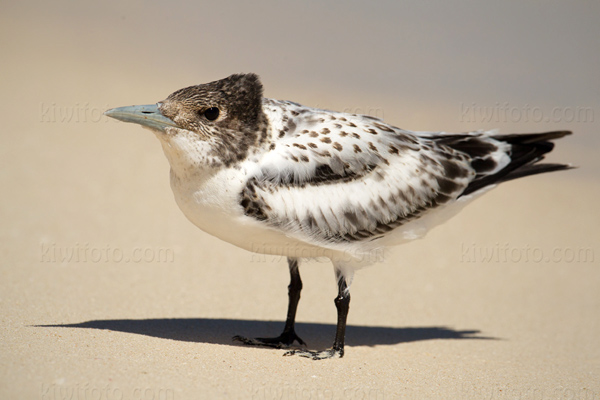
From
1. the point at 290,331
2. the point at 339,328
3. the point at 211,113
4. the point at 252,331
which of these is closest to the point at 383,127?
the point at 211,113

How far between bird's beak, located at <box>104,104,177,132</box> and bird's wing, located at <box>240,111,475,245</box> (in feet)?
2.73

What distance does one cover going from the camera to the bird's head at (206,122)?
5.78 meters

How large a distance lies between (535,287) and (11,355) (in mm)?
6993

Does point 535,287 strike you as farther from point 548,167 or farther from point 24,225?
point 24,225

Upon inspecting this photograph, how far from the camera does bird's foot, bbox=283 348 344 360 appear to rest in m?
6.33

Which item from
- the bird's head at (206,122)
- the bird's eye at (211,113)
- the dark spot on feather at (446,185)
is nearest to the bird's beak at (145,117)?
the bird's head at (206,122)

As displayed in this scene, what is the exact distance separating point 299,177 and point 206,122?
0.90 metres

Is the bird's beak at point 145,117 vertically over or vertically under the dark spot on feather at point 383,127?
under

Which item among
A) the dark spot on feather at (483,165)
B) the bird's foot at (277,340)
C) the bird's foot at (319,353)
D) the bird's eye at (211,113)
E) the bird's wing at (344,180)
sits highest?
the bird's eye at (211,113)

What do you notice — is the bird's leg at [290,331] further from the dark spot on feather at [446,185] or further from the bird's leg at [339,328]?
the dark spot on feather at [446,185]

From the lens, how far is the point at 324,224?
20.2 ft

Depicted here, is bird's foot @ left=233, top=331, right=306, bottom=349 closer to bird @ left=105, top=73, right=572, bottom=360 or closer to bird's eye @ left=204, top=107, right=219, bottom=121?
bird @ left=105, top=73, right=572, bottom=360

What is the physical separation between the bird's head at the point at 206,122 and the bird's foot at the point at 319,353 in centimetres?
181

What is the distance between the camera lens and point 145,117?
5.72 meters
